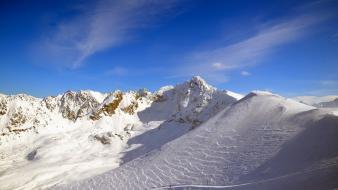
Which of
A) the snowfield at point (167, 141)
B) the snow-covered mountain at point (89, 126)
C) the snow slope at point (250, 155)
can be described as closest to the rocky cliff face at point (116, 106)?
the snow-covered mountain at point (89, 126)

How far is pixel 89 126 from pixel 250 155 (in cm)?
4359

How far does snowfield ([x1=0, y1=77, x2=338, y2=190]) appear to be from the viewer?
13977 mm

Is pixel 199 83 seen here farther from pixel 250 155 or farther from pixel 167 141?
pixel 250 155

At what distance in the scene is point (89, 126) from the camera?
54.2 metres

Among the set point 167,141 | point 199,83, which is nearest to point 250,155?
point 167,141

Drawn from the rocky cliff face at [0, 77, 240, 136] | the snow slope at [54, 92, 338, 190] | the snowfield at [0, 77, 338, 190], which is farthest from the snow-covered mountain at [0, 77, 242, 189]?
the snow slope at [54, 92, 338, 190]

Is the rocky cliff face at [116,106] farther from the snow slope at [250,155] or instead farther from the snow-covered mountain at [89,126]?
the snow slope at [250,155]

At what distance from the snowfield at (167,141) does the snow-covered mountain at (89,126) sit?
0.17m

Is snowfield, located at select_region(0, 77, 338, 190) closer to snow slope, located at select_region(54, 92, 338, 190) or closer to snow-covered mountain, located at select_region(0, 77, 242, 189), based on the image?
snow slope, located at select_region(54, 92, 338, 190)

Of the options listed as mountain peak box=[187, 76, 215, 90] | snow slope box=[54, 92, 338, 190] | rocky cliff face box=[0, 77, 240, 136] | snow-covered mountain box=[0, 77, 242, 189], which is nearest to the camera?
snow slope box=[54, 92, 338, 190]

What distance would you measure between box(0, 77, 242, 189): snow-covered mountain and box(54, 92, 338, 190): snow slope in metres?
17.5

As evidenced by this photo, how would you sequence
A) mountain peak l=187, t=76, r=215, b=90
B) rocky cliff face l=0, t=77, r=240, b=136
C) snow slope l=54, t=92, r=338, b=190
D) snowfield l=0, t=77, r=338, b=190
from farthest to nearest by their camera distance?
mountain peak l=187, t=76, r=215, b=90
rocky cliff face l=0, t=77, r=240, b=136
snowfield l=0, t=77, r=338, b=190
snow slope l=54, t=92, r=338, b=190

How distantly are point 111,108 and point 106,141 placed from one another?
1041 centimetres

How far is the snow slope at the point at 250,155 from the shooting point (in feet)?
41.8
